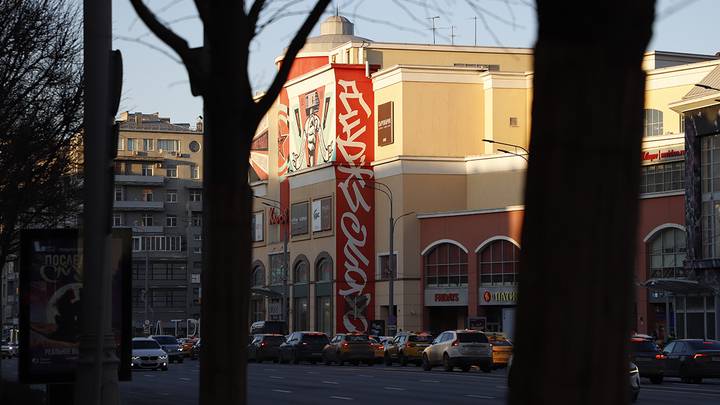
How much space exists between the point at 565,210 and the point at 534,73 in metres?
0.46

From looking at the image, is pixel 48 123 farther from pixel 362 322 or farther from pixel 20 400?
pixel 362 322

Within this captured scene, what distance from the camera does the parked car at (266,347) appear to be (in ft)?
228

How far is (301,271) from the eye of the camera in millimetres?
102500

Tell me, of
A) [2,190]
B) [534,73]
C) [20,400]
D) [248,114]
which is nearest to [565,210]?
[534,73]

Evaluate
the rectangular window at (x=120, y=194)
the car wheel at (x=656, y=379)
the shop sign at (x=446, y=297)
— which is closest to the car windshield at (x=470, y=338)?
the car wheel at (x=656, y=379)

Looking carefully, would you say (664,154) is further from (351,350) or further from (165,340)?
(165,340)

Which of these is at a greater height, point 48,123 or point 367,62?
point 367,62

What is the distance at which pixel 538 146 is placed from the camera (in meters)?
4.38

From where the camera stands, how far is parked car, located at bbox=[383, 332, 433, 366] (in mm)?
60344

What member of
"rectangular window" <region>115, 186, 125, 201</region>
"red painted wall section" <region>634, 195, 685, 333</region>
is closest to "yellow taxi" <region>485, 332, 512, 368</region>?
"red painted wall section" <region>634, 195, 685, 333</region>

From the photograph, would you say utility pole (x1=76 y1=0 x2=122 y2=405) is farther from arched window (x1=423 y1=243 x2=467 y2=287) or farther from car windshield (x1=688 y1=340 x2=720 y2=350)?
arched window (x1=423 y1=243 x2=467 y2=287)

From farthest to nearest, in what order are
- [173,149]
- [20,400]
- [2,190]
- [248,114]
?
[173,149] → [2,190] → [20,400] → [248,114]

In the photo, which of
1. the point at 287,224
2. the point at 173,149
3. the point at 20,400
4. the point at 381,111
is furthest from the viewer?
the point at 173,149

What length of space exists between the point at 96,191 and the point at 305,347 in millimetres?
53982
